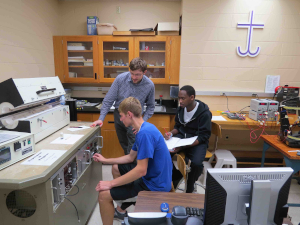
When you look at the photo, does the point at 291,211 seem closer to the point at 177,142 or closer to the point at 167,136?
the point at 177,142

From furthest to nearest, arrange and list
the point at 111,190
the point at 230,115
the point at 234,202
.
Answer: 1. the point at 230,115
2. the point at 111,190
3. the point at 234,202

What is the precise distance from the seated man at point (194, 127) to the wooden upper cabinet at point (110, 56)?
974 millimetres

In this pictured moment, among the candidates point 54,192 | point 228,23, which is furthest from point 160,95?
point 54,192

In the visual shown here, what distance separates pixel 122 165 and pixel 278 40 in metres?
2.92

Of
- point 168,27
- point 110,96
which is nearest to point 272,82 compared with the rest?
point 168,27

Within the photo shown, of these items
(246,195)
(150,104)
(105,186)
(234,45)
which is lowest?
(105,186)

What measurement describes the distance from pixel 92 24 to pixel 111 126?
1602 mm

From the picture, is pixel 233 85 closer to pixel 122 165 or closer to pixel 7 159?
pixel 122 165

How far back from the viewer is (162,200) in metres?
1.13

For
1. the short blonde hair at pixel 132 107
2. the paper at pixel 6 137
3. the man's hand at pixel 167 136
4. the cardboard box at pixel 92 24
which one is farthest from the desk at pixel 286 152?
the cardboard box at pixel 92 24

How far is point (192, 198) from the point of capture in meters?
1.17

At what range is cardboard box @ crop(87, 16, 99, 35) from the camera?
10.5 ft

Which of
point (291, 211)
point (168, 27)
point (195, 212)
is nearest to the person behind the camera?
point (195, 212)

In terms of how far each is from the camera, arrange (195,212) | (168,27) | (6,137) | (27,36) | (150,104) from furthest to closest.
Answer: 1. (168,27)
2. (27,36)
3. (150,104)
4. (6,137)
5. (195,212)
